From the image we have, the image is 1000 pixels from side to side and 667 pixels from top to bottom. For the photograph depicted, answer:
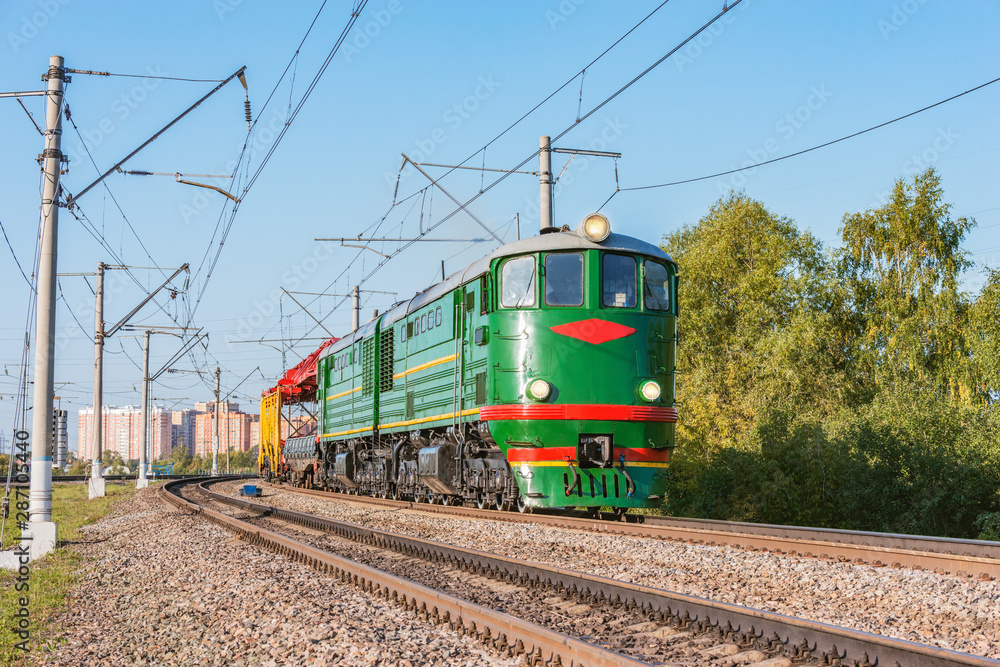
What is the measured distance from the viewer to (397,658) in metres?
5.97

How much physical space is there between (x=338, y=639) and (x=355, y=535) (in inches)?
279

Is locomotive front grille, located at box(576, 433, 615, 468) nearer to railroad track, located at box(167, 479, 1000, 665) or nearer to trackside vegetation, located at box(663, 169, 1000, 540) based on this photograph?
railroad track, located at box(167, 479, 1000, 665)

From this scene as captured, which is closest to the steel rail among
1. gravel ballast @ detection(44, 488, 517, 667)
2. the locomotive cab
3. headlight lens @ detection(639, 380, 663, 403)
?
gravel ballast @ detection(44, 488, 517, 667)

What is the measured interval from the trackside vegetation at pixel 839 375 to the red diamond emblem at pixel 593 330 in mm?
8389

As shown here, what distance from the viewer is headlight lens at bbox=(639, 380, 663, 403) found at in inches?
537

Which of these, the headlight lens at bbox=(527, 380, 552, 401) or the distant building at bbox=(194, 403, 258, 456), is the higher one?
the headlight lens at bbox=(527, 380, 552, 401)

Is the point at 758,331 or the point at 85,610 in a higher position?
the point at 758,331

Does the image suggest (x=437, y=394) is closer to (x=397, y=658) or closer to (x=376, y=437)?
(x=376, y=437)

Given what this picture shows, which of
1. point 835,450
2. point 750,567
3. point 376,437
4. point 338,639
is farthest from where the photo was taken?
point 376,437

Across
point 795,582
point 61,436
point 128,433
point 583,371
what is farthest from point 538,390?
point 128,433

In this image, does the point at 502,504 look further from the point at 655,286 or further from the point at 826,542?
the point at 826,542

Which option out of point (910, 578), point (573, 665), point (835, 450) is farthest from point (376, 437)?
point (573, 665)

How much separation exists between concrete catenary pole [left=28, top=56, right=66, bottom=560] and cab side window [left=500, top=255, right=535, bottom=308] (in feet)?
22.9

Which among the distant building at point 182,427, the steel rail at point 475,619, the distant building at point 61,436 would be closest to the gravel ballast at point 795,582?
the steel rail at point 475,619
